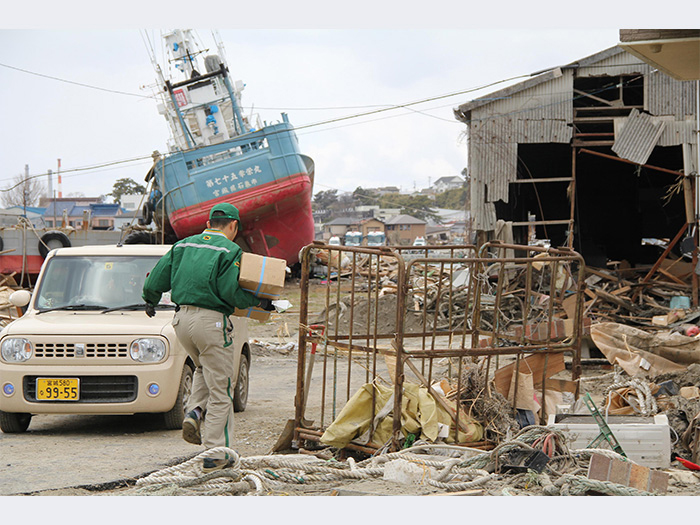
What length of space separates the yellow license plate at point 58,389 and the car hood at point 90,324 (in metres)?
0.45

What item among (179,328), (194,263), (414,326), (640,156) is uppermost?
(640,156)

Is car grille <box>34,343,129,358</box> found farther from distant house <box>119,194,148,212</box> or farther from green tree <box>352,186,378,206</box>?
green tree <box>352,186,378,206</box>

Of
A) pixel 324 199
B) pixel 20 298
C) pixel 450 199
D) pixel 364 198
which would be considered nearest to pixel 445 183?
pixel 450 199

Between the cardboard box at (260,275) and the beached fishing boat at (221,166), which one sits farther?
the beached fishing boat at (221,166)

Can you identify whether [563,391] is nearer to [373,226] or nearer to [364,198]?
[373,226]

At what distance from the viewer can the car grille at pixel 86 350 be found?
6988 mm

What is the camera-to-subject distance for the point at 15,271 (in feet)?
80.6

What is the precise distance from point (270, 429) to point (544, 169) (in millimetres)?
17721

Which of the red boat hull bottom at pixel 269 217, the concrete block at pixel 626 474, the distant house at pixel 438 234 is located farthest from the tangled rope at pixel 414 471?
the distant house at pixel 438 234

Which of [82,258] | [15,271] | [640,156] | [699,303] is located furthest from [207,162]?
[82,258]

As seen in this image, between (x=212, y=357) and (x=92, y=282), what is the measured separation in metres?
3.32

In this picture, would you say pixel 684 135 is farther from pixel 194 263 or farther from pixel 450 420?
pixel 194 263

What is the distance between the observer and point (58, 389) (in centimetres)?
696

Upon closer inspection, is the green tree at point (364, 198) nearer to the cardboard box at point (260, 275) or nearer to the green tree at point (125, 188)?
the green tree at point (125, 188)
